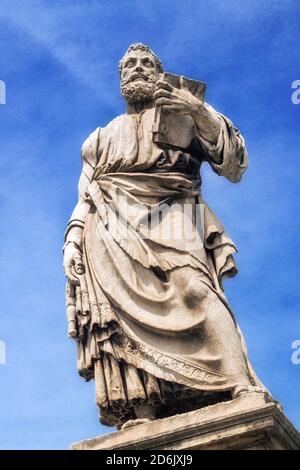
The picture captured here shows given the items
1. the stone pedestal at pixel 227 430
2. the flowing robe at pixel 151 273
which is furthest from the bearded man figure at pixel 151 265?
the stone pedestal at pixel 227 430

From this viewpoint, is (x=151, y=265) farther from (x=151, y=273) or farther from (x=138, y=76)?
(x=138, y=76)

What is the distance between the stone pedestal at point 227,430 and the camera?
30.7 ft

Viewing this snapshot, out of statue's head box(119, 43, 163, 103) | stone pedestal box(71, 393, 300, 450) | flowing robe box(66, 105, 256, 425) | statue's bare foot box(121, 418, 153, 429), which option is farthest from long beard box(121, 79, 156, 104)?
stone pedestal box(71, 393, 300, 450)

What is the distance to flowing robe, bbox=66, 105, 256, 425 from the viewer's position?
1034 cm

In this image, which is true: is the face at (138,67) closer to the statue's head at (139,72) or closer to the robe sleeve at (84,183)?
the statue's head at (139,72)

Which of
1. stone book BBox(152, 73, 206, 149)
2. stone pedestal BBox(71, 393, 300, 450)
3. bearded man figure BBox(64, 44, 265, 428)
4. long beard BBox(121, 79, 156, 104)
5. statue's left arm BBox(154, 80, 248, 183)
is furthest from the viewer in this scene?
long beard BBox(121, 79, 156, 104)

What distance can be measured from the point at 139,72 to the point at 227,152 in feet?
5.35

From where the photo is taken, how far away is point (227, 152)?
11.5m

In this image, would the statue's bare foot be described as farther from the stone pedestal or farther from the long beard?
the long beard

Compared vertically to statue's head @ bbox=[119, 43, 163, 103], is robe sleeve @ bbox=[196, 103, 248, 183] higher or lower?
lower

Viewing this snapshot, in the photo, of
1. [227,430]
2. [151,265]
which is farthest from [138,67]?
[227,430]

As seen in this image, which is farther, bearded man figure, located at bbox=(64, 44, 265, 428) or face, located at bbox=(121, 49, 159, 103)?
face, located at bbox=(121, 49, 159, 103)

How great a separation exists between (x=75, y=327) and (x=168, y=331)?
112 cm

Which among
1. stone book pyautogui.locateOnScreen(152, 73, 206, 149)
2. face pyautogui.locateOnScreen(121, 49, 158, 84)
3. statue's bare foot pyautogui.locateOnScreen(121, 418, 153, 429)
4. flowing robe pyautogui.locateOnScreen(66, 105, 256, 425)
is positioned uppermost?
face pyautogui.locateOnScreen(121, 49, 158, 84)
